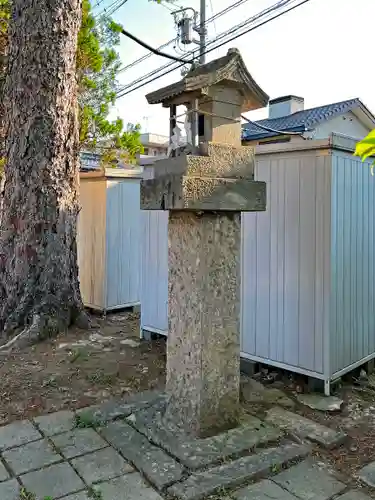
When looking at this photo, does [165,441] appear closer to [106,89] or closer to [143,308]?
[143,308]

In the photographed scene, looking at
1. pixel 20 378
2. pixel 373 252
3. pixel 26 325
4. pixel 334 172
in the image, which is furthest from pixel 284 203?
pixel 26 325

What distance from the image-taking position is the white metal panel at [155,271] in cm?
412

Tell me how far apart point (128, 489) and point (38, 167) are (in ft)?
10.6

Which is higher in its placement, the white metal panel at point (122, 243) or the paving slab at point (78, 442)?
the white metal panel at point (122, 243)

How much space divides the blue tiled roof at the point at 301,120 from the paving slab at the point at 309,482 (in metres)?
9.52

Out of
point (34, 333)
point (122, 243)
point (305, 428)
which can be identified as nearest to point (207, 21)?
point (122, 243)

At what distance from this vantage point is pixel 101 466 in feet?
7.18

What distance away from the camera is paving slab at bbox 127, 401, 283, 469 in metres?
2.21

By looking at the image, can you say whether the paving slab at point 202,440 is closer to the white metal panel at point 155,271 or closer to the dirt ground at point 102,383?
the dirt ground at point 102,383

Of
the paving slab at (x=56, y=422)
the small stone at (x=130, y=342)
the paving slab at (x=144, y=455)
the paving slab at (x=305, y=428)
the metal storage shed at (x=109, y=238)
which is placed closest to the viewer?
the paving slab at (x=144, y=455)

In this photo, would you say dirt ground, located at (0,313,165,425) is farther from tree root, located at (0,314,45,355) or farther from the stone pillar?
the stone pillar

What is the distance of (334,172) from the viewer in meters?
3.05

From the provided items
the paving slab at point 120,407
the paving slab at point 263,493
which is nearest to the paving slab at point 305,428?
the paving slab at point 263,493

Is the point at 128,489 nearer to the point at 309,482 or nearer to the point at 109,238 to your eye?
the point at 309,482
